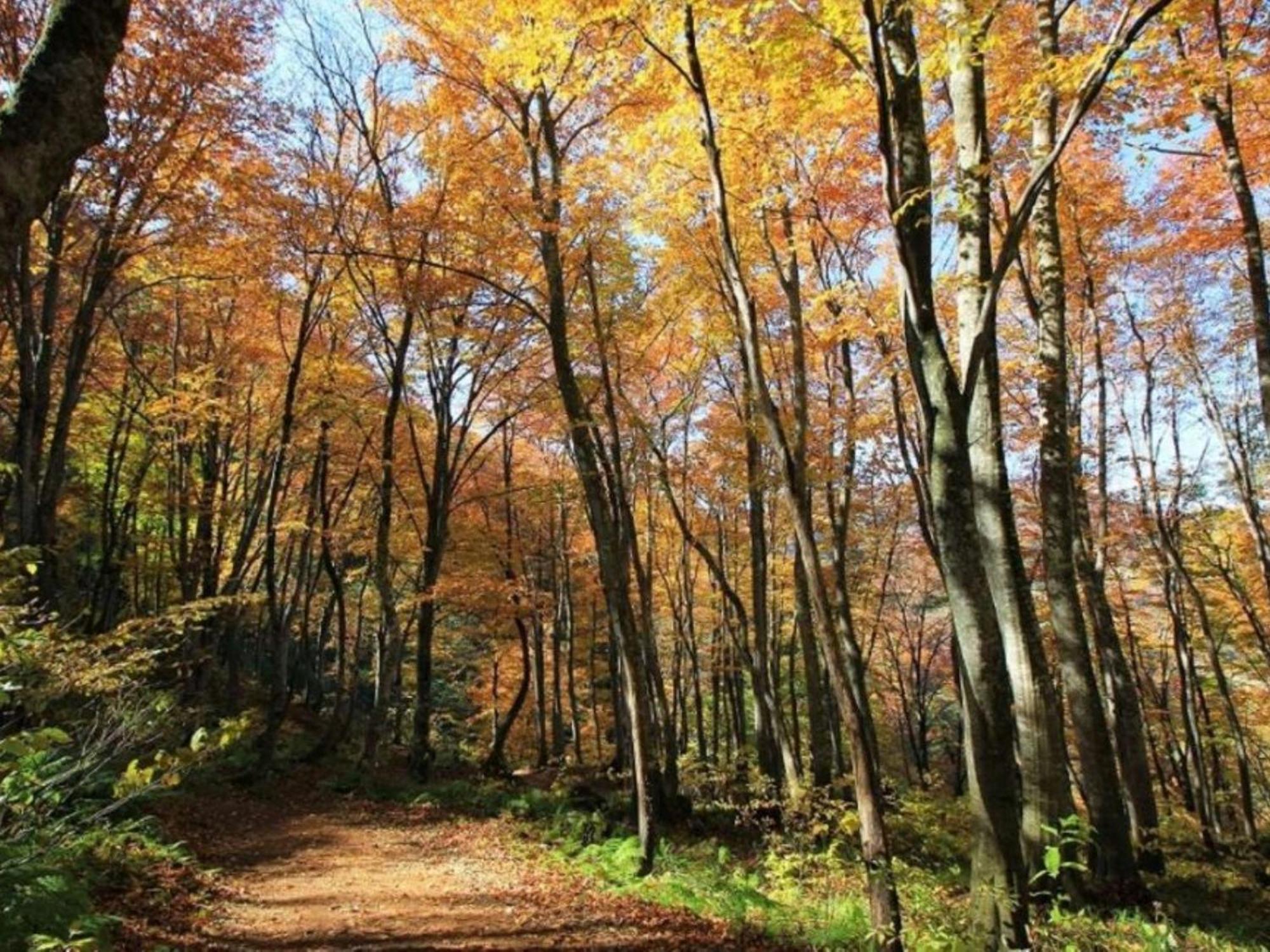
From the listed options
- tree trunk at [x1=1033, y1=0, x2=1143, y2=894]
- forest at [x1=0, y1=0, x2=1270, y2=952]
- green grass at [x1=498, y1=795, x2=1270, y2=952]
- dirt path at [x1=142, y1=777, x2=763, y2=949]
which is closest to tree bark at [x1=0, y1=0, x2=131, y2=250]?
forest at [x1=0, y1=0, x2=1270, y2=952]

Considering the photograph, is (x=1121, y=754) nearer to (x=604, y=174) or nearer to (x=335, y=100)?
(x=604, y=174)

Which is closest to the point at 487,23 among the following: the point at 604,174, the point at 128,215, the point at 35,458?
the point at 604,174

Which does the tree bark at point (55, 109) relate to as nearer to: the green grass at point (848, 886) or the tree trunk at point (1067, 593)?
the green grass at point (848, 886)

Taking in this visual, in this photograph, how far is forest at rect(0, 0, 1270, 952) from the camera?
4797 millimetres

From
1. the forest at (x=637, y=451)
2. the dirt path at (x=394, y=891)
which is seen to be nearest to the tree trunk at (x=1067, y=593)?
the forest at (x=637, y=451)

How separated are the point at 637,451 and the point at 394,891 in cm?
1052

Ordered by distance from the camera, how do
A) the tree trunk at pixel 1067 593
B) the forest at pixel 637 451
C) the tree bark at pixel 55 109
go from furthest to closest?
1. the tree trunk at pixel 1067 593
2. the forest at pixel 637 451
3. the tree bark at pixel 55 109

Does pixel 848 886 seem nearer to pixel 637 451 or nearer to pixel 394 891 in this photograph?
pixel 394 891

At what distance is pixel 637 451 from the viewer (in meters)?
16.5

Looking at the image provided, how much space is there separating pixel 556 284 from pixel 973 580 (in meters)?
6.46

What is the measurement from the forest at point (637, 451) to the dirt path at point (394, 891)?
79mm

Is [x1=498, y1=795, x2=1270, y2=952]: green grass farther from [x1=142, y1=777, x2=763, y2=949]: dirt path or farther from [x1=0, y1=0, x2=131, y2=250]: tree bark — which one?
[x1=0, y1=0, x2=131, y2=250]: tree bark

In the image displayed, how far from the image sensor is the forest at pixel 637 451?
4.80m

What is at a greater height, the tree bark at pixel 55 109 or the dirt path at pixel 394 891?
the tree bark at pixel 55 109
